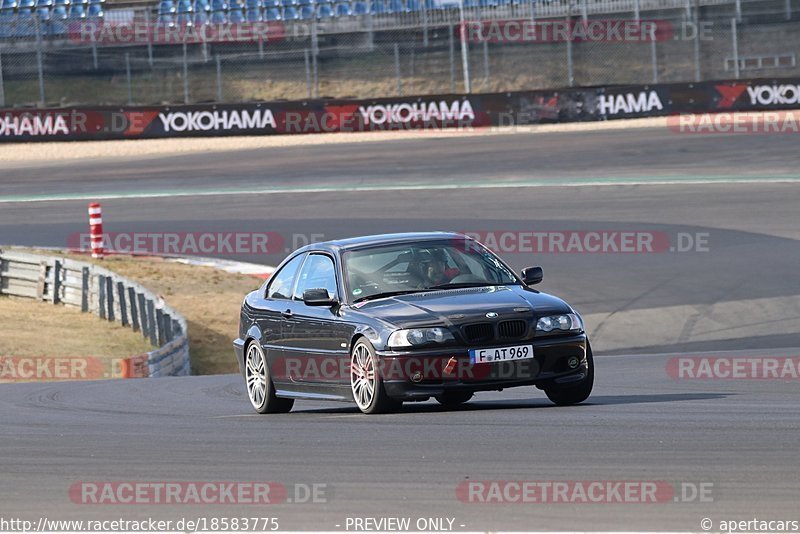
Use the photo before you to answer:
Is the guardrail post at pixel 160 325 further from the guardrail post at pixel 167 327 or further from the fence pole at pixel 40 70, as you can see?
the fence pole at pixel 40 70

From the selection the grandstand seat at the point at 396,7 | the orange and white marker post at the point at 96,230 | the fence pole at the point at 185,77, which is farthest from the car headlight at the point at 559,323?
the grandstand seat at the point at 396,7

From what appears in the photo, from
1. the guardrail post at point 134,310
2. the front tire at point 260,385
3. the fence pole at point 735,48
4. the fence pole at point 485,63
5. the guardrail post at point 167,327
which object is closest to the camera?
the front tire at point 260,385

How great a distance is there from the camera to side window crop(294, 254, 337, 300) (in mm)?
10516

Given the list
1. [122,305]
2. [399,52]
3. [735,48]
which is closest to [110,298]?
[122,305]

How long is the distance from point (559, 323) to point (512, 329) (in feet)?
1.22

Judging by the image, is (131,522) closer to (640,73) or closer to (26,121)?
(26,121)

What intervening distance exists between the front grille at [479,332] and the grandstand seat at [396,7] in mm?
40750

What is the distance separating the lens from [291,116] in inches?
1711

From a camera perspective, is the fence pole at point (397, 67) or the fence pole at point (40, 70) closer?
the fence pole at point (40, 70)

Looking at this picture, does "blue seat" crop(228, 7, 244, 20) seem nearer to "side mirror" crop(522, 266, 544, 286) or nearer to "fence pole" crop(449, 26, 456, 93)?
"fence pole" crop(449, 26, 456, 93)

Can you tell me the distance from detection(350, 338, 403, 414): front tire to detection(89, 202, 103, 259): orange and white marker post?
1797 cm

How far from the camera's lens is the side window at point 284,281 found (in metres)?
11.1

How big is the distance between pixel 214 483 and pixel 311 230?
21336mm

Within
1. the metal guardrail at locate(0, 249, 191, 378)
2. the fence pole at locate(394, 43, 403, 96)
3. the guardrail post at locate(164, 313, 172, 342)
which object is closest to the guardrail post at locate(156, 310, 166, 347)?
the metal guardrail at locate(0, 249, 191, 378)
